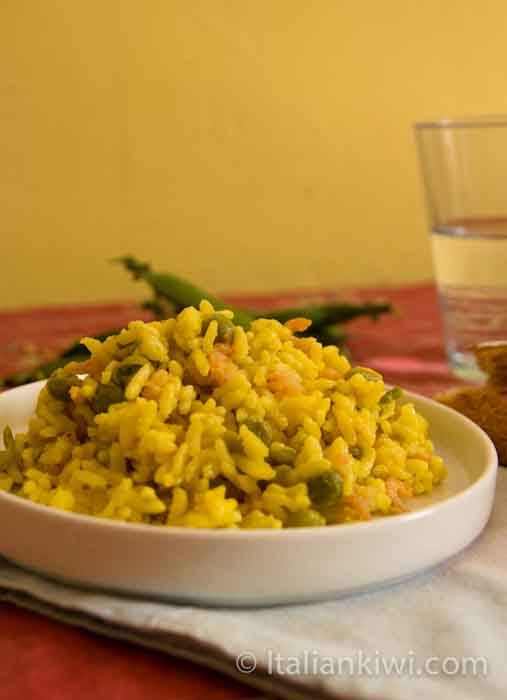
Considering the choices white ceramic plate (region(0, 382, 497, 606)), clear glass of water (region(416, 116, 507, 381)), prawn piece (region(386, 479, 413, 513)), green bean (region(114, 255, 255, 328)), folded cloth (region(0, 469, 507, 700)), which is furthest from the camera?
green bean (region(114, 255, 255, 328))

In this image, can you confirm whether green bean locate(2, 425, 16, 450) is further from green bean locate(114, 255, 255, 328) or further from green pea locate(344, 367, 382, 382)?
green bean locate(114, 255, 255, 328)

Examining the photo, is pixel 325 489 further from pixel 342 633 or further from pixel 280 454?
pixel 342 633

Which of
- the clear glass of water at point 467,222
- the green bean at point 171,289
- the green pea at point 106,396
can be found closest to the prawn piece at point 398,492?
the green pea at point 106,396

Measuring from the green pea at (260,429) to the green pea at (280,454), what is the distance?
0.03 ft

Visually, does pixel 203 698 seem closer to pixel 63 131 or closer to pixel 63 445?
pixel 63 445

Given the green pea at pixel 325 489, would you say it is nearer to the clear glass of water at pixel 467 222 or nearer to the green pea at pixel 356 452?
the green pea at pixel 356 452

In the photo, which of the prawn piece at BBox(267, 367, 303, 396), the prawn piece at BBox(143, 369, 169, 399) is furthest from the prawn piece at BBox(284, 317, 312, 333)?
the prawn piece at BBox(143, 369, 169, 399)

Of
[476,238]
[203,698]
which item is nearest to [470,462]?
[203,698]

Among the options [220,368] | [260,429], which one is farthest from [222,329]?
[260,429]

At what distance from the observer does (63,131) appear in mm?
3947

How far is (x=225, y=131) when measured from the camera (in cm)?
411

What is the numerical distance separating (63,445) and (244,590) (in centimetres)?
31

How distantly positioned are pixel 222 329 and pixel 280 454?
0.65 feet

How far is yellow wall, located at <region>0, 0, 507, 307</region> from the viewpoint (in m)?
3.91
